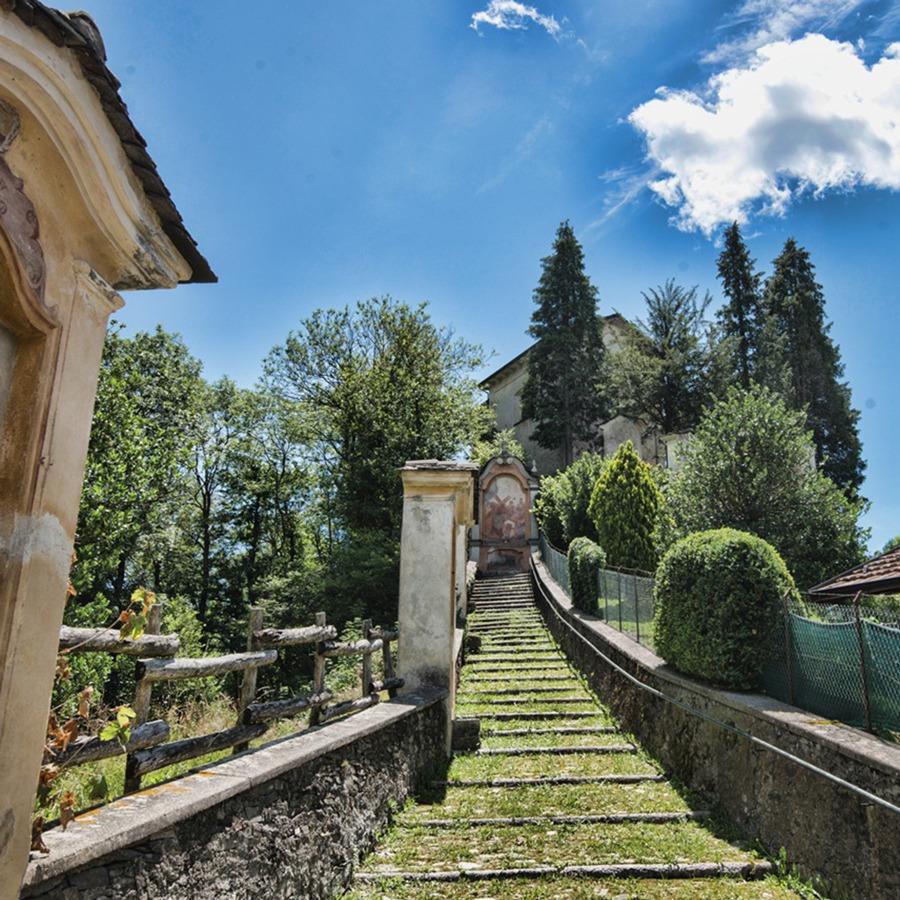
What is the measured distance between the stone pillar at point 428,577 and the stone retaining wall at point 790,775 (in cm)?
258

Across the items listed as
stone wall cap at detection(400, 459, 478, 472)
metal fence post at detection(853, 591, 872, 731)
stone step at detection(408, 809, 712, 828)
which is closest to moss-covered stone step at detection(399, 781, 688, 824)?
stone step at detection(408, 809, 712, 828)

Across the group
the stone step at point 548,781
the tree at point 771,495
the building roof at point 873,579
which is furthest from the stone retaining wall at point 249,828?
the tree at point 771,495

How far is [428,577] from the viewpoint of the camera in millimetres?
8023

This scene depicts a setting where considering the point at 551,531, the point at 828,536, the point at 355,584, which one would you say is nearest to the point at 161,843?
the point at 828,536

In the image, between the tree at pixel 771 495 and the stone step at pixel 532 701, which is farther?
the tree at pixel 771 495

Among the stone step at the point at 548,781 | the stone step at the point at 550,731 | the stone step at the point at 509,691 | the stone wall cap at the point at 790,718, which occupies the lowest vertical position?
the stone step at the point at 548,781

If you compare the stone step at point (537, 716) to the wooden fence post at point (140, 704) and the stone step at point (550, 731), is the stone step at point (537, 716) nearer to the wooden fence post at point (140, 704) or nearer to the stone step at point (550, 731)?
the stone step at point (550, 731)

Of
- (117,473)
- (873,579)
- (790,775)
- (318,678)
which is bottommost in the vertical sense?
(790,775)

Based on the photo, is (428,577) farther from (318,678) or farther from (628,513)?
(628,513)

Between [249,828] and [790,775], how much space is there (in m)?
4.01

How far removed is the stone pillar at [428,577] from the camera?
8000 millimetres

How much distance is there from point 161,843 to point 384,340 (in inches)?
1085

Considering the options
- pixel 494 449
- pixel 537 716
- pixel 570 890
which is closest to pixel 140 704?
pixel 570 890

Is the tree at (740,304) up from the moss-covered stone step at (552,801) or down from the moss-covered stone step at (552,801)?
up
